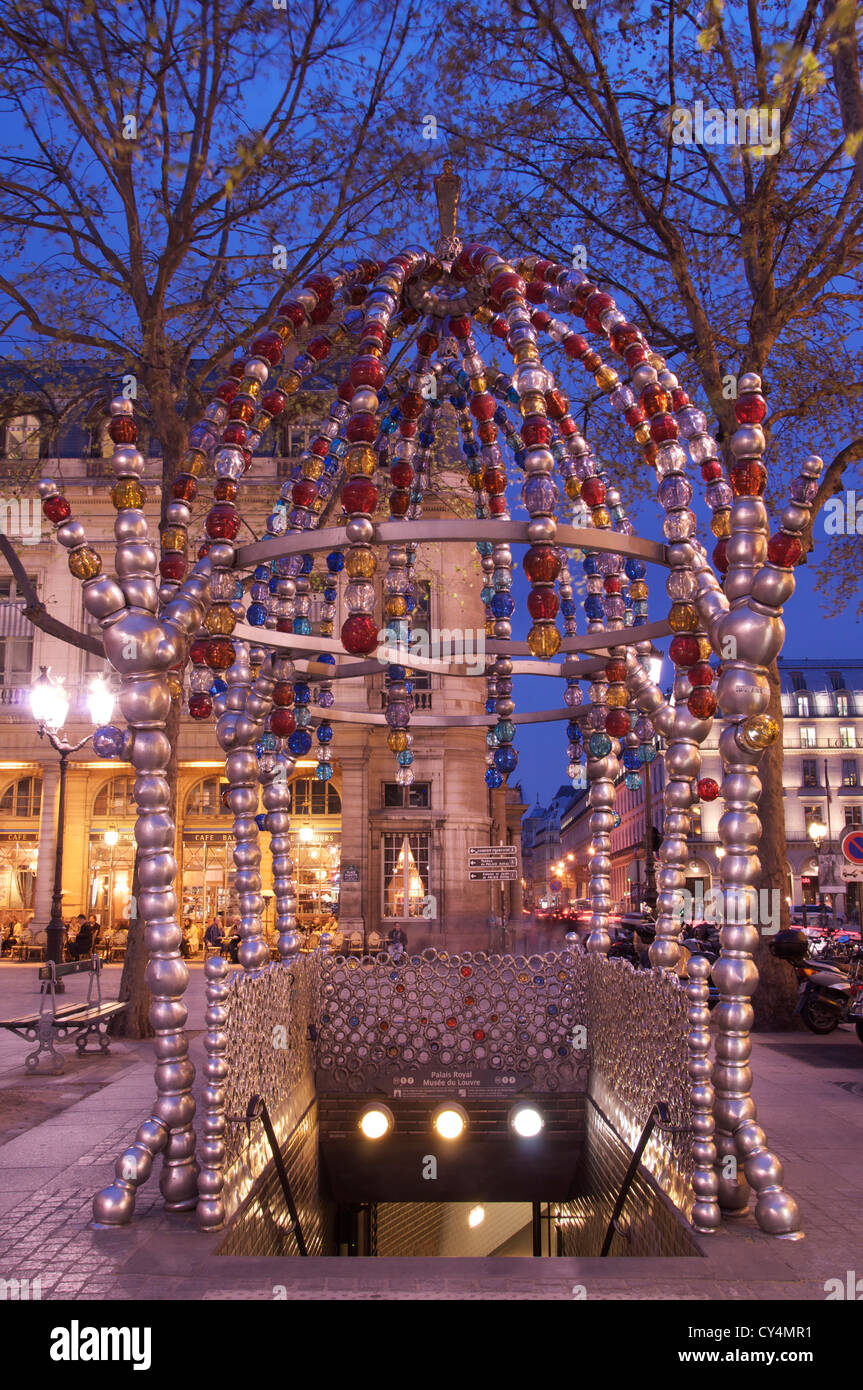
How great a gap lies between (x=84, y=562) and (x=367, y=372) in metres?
1.89

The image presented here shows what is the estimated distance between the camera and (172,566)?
6.14 m

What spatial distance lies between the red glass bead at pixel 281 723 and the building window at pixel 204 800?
2185 centimetres

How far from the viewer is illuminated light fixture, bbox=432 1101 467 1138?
317 inches

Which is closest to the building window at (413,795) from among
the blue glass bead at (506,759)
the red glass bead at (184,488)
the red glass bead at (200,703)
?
the blue glass bead at (506,759)

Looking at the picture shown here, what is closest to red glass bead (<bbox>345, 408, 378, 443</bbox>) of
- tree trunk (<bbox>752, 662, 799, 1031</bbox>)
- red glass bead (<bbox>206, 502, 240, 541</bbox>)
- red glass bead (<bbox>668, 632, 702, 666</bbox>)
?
red glass bead (<bbox>206, 502, 240, 541</bbox>)

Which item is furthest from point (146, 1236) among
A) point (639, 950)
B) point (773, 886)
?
point (639, 950)

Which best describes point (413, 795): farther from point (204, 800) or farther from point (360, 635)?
point (360, 635)

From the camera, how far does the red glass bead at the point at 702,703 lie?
18.9 ft

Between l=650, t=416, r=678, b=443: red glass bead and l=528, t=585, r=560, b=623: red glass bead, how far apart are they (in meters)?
1.33

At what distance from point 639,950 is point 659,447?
61.1ft
